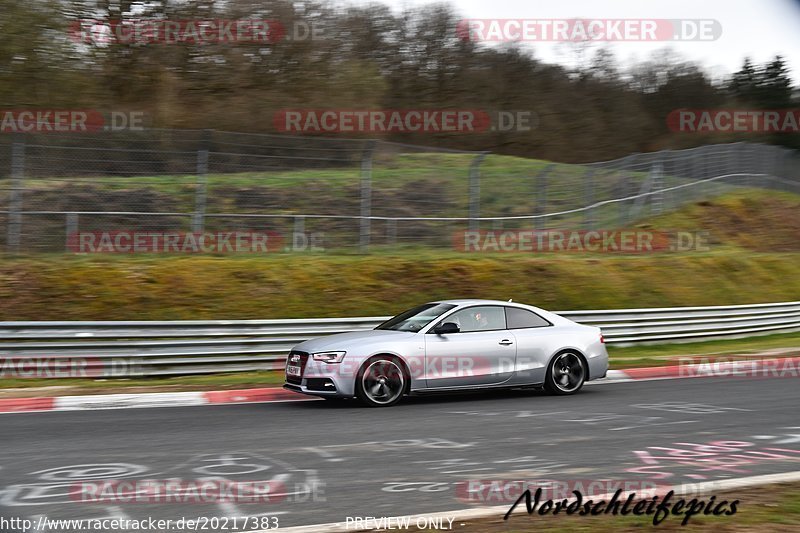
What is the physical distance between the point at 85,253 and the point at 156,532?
41.7ft

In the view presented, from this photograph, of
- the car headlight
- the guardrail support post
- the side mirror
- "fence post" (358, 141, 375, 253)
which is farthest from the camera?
the guardrail support post

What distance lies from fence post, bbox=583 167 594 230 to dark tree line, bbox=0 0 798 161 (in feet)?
24.6

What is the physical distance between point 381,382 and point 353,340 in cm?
63

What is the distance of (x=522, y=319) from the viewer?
38.8ft

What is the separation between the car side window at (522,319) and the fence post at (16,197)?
9.46 meters

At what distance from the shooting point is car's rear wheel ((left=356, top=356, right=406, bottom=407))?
35.2 ft


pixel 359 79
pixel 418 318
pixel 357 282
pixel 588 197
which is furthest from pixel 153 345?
pixel 359 79

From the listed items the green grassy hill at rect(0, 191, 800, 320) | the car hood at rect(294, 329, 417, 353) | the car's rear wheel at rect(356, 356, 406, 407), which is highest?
the green grassy hill at rect(0, 191, 800, 320)

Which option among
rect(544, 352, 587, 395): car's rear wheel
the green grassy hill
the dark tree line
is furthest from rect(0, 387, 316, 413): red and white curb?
the dark tree line

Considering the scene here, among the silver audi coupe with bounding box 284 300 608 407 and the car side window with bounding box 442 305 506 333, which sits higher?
the car side window with bounding box 442 305 506 333

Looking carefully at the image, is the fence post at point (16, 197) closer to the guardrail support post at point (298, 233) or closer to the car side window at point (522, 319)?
the guardrail support post at point (298, 233)

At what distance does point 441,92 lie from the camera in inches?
1671

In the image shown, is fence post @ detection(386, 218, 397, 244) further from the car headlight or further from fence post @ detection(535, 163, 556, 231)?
the car headlight

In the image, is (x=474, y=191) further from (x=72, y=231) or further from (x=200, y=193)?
(x=72, y=231)
